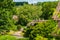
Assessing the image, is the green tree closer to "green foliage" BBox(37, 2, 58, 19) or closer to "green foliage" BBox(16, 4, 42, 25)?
"green foliage" BBox(16, 4, 42, 25)

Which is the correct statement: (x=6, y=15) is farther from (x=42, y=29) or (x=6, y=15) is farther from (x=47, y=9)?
(x=47, y=9)

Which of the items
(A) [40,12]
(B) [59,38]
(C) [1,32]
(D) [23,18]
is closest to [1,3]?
(C) [1,32]

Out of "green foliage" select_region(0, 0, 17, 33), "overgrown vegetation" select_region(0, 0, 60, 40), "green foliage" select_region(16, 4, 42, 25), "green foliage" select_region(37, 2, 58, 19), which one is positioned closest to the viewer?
"overgrown vegetation" select_region(0, 0, 60, 40)

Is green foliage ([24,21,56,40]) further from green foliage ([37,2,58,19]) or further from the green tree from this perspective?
green foliage ([37,2,58,19])

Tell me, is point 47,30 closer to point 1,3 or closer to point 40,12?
point 1,3

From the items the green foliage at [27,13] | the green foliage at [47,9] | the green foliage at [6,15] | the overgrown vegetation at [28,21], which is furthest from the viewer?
the green foliage at [47,9]

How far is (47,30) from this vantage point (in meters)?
22.3

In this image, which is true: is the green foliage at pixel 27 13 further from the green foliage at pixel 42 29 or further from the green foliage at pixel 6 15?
the green foliage at pixel 42 29

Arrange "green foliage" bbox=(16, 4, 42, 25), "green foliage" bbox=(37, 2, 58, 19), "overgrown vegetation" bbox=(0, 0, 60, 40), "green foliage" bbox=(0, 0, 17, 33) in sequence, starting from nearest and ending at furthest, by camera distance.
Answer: "overgrown vegetation" bbox=(0, 0, 60, 40) → "green foliage" bbox=(0, 0, 17, 33) → "green foliage" bbox=(16, 4, 42, 25) → "green foliage" bbox=(37, 2, 58, 19)

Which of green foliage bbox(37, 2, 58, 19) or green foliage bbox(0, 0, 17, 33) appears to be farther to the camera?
green foliage bbox(37, 2, 58, 19)

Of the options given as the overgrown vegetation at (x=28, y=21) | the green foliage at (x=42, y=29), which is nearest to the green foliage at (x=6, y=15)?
the overgrown vegetation at (x=28, y=21)

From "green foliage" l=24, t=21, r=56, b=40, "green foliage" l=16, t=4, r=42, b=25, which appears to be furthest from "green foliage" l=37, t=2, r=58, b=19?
"green foliage" l=24, t=21, r=56, b=40

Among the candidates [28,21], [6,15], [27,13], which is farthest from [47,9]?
[6,15]

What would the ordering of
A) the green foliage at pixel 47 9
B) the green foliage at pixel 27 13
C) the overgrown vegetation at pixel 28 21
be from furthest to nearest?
the green foliage at pixel 47 9 → the green foliage at pixel 27 13 → the overgrown vegetation at pixel 28 21
